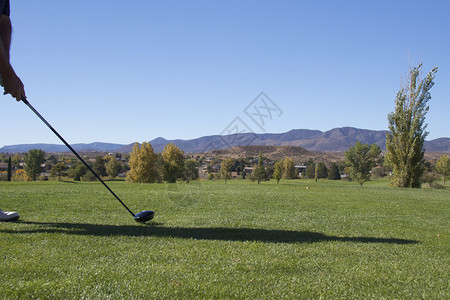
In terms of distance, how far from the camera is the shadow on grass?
536cm

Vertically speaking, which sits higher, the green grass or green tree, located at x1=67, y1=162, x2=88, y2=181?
the green grass

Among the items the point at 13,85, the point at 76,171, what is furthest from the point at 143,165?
the point at 13,85

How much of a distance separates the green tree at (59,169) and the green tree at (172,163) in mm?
35586

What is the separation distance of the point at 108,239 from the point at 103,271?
5.02ft

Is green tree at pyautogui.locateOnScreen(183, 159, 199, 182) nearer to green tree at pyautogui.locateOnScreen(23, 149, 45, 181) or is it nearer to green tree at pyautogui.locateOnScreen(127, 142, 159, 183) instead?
green tree at pyautogui.locateOnScreen(127, 142, 159, 183)

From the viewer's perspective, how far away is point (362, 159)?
212ft

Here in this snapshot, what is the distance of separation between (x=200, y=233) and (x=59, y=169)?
245 feet

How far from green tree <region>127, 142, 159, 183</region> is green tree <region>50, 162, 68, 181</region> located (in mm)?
25563

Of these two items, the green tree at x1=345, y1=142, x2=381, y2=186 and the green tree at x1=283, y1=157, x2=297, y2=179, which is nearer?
the green tree at x1=345, y1=142, x2=381, y2=186

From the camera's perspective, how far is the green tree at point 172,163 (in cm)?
4481

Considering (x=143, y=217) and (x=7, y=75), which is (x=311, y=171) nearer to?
(x=143, y=217)

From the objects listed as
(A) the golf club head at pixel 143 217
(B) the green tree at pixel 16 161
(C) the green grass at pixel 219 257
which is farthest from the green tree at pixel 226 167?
(B) the green tree at pixel 16 161

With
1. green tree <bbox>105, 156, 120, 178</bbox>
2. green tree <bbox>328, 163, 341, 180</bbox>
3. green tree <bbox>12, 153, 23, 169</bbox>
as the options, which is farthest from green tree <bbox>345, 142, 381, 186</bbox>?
green tree <bbox>12, 153, 23, 169</bbox>

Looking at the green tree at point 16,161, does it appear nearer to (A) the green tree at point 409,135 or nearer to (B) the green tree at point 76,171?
(B) the green tree at point 76,171
